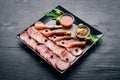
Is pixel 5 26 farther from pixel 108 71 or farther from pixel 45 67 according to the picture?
pixel 108 71

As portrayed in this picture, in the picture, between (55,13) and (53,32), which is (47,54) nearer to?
(53,32)

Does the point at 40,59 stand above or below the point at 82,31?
below

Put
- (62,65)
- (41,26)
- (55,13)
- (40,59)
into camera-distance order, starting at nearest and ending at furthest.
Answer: (62,65) < (40,59) < (41,26) < (55,13)

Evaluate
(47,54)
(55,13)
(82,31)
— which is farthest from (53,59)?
(55,13)

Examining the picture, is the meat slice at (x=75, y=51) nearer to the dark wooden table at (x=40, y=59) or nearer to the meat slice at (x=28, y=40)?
the dark wooden table at (x=40, y=59)

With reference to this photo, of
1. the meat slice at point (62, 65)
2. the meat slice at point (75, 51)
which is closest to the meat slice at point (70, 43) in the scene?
the meat slice at point (75, 51)

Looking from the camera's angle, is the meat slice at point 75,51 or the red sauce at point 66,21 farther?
the red sauce at point 66,21

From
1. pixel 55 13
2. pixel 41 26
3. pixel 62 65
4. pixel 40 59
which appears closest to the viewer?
pixel 62 65
